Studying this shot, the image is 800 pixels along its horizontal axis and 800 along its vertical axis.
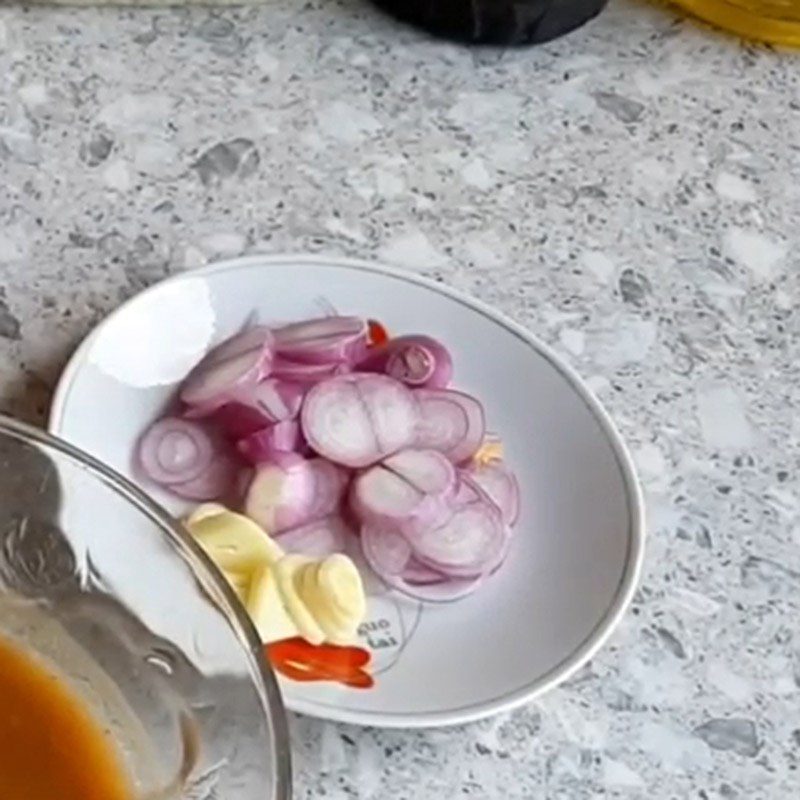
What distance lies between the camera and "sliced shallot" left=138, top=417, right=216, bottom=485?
683 millimetres

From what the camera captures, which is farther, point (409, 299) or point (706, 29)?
point (706, 29)

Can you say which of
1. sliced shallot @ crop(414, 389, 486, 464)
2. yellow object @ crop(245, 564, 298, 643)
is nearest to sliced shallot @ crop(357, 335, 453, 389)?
sliced shallot @ crop(414, 389, 486, 464)

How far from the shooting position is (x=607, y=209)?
33.9 inches

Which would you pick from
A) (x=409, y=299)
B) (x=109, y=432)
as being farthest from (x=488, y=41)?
(x=109, y=432)

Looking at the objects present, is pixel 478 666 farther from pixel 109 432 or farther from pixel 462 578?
pixel 109 432

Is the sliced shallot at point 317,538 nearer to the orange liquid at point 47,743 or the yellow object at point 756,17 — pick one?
the orange liquid at point 47,743

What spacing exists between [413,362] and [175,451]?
0.33ft

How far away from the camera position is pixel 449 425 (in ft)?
2.35

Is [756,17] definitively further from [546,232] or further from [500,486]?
[500,486]

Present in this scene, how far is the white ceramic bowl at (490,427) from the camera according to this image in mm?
646

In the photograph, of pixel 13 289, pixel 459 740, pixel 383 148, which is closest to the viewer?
pixel 459 740

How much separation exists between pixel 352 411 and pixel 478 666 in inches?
4.3

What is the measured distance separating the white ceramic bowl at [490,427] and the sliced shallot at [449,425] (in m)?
0.03

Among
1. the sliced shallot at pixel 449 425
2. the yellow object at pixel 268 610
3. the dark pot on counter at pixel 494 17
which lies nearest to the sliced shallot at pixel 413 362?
the sliced shallot at pixel 449 425
